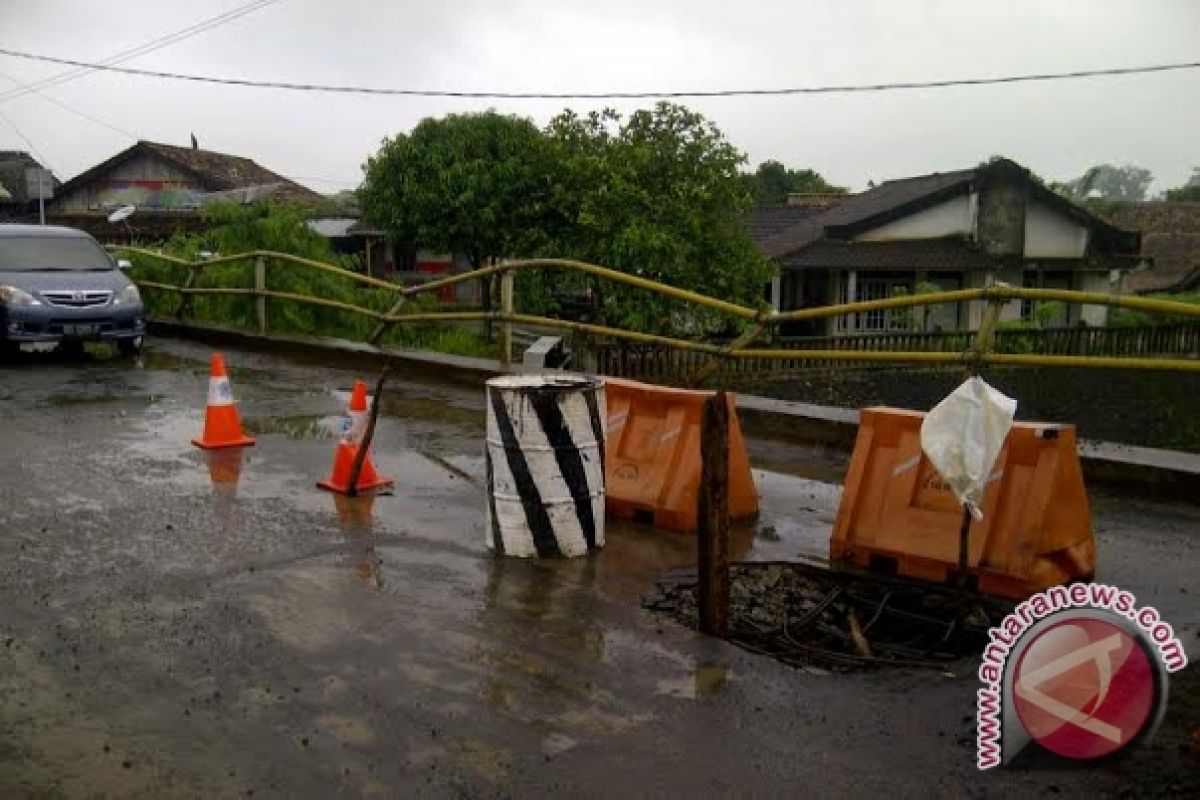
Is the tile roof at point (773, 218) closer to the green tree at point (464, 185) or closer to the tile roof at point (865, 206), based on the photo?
the tile roof at point (865, 206)

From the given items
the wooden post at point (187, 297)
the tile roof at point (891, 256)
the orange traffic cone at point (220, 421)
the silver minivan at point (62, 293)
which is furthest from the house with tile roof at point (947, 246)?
the orange traffic cone at point (220, 421)

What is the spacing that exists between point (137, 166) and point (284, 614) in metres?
46.6

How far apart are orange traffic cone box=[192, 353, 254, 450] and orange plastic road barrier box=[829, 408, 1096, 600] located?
16.3 ft

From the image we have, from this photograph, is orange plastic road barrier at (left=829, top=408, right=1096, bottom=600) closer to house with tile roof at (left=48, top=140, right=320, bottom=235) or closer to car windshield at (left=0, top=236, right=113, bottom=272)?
car windshield at (left=0, top=236, right=113, bottom=272)

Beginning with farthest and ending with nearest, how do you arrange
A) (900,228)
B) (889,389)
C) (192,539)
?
(900,228) < (889,389) < (192,539)

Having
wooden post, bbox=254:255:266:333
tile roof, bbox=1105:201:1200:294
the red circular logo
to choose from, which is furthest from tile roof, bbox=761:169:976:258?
the red circular logo

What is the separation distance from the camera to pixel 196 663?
4293 mm

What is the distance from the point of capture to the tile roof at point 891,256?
32281 mm

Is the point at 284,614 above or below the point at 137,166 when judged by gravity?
below

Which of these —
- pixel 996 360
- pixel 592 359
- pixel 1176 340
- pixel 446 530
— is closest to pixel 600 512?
pixel 446 530

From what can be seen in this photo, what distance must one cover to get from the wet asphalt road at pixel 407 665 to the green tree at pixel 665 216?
49.0ft

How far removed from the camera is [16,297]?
13.3 meters

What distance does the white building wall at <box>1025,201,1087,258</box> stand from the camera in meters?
34.3

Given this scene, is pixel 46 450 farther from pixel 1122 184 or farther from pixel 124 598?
pixel 1122 184
